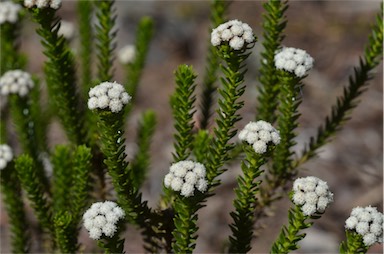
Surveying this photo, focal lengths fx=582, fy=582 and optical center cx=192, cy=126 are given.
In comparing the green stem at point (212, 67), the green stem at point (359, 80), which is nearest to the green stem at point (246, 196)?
the green stem at point (359, 80)

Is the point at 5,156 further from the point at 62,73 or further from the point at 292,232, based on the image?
the point at 292,232

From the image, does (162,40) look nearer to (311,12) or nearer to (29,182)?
(311,12)

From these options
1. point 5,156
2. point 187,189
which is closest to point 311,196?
point 187,189

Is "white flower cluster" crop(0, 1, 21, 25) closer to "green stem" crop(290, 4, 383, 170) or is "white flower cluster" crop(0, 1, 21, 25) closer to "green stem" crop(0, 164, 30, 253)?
"green stem" crop(0, 164, 30, 253)

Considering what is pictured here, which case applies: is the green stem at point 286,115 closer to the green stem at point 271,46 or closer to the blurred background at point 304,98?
the green stem at point 271,46

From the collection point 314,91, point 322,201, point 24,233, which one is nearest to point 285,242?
point 322,201

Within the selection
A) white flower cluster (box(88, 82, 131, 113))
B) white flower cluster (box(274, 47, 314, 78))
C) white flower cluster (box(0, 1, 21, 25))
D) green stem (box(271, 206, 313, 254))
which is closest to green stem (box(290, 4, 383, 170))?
white flower cluster (box(274, 47, 314, 78))
